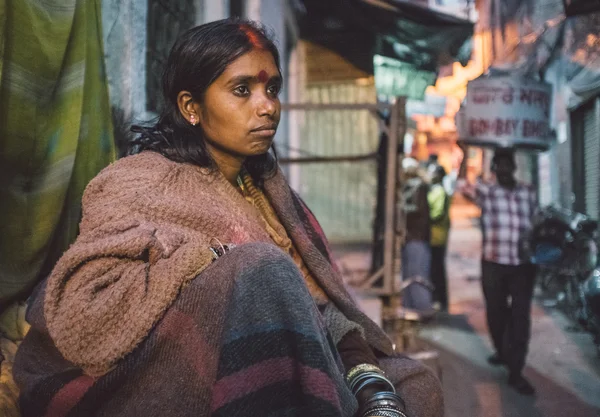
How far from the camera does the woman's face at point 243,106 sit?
1831 mm

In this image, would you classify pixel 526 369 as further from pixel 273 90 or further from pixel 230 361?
pixel 230 361

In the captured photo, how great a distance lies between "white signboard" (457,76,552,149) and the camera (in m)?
5.95

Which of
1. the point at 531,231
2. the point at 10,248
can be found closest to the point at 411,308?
the point at 531,231

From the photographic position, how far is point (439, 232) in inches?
316

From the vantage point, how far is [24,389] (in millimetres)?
1651

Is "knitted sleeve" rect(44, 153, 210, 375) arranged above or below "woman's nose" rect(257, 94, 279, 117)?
below

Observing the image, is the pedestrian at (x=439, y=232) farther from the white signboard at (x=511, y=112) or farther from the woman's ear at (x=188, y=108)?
the woman's ear at (x=188, y=108)

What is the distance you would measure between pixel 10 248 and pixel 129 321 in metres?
0.88

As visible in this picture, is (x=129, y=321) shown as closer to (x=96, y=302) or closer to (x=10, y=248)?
(x=96, y=302)

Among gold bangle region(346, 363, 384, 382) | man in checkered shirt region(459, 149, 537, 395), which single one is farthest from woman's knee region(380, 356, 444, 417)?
man in checkered shirt region(459, 149, 537, 395)

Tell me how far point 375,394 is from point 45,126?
1.50 metres

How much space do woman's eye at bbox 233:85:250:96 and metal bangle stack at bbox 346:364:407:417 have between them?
956mm

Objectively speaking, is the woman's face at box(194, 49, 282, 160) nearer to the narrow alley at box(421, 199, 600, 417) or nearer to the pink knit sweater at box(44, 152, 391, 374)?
the pink knit sweater at box(44, 152, 391, 374)

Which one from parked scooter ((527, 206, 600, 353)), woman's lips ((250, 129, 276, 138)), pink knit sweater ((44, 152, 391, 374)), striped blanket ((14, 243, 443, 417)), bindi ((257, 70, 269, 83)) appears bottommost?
parked scooter ((527, 206, 600, 353))
